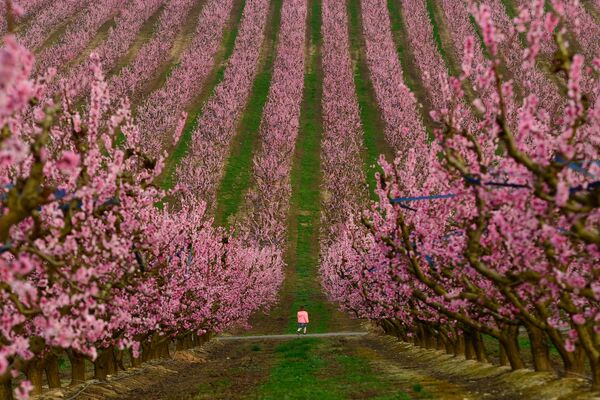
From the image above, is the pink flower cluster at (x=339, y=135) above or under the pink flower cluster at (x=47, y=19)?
under

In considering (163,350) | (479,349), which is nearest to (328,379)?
(479,349)

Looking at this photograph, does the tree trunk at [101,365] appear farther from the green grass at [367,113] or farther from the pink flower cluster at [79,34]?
the pink flower cluster at [79,34]

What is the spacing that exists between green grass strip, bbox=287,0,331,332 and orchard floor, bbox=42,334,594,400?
25.5 metres

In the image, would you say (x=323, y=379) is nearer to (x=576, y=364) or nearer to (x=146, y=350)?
(x=576, y=364)

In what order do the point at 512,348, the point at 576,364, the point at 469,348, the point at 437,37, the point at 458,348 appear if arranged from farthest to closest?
1. the point at 437,37
2. the point at 458,348
3. the point at 469,348
4. the point at 512,348
5. the point at 576,364

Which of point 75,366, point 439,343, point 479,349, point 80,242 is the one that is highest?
point 80,242

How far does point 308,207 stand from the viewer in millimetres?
93500

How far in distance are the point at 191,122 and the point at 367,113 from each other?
91.0 ft

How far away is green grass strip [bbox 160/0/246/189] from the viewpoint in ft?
319

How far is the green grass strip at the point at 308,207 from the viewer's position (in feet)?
243

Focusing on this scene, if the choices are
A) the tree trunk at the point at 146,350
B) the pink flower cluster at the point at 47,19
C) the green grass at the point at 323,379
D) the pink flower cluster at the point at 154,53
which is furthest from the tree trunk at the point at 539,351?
the pink flower cluster at the point at 47,19

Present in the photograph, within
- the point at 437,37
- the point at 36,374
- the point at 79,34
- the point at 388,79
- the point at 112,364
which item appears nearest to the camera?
the point at 36,374

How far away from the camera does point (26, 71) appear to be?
9.19 metres

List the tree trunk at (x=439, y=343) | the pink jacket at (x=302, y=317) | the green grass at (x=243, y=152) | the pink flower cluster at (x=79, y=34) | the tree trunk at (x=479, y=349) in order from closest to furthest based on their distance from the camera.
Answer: the tree trunk at (x=479, y=349) → the tree trunk at (x=439, y=343) → the pink jacket at (x=302, y=317) → the green grass at (x=243, y=152) → the pink flower cluster at (x=79, y=34)
